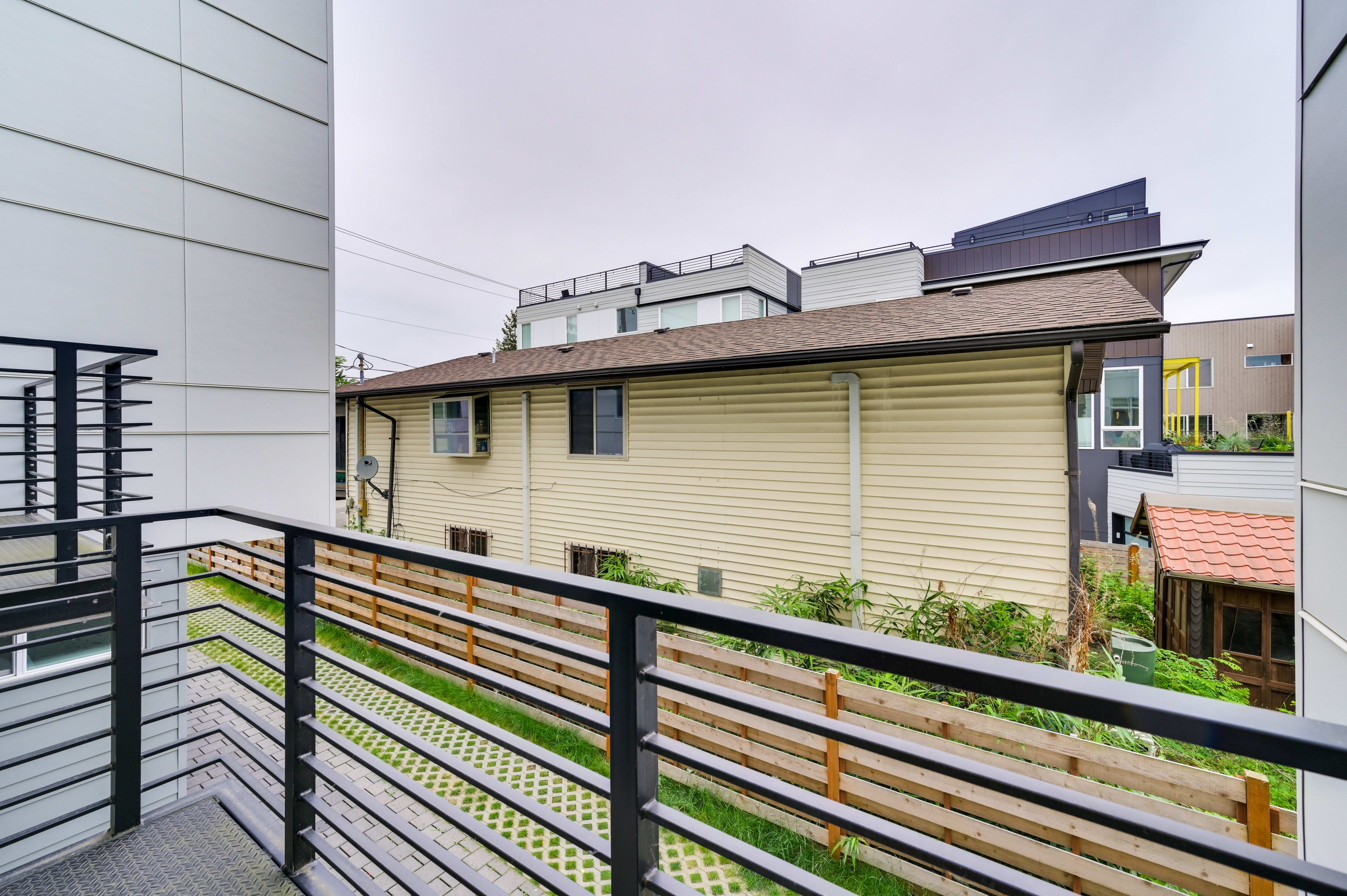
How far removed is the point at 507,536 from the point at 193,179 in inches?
255

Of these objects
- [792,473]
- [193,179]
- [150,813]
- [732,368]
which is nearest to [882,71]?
[732,368]

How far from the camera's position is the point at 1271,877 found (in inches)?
17.4

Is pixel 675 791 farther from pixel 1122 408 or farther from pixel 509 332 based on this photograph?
pixel 509 332

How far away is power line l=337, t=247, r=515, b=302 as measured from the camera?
20688 millimetres

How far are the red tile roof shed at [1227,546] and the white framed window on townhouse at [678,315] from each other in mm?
12038

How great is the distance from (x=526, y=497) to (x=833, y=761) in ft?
20.5

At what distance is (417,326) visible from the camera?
2759cm

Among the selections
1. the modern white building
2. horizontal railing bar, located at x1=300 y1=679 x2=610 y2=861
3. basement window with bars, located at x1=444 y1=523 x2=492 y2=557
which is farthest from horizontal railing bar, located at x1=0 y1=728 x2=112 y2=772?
basement window with bars, located at x1=444 y1=523 x2=492 y2=557

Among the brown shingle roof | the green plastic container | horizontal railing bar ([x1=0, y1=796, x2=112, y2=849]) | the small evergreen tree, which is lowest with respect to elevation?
the green plastic container

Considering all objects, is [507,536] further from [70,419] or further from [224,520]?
[70,419]

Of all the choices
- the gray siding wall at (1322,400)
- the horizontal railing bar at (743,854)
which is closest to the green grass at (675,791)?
the horizontal railing bar at (743,854)

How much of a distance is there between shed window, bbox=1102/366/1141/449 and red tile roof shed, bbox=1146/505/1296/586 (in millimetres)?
6938

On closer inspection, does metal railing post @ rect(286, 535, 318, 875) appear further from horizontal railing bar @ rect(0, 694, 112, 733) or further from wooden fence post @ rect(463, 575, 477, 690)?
wooden fence post @ rect(463, 575, 477, 690)

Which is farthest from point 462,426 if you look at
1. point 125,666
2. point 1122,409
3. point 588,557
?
point 1122,409
